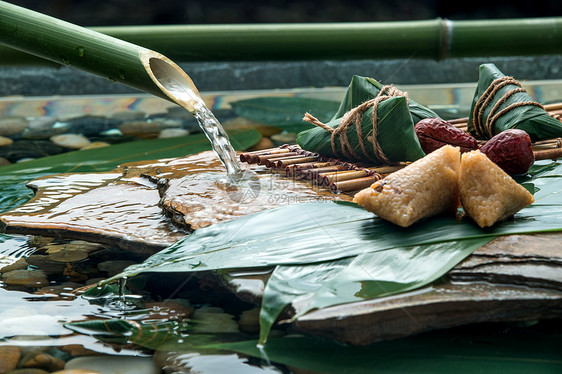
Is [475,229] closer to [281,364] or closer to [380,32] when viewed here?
[281,364]

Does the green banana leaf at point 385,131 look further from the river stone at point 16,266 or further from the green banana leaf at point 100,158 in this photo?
the river stone at point 16,266

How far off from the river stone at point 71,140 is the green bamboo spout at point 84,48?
148cm

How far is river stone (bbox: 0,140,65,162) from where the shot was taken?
2662mm

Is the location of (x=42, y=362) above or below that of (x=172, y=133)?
below

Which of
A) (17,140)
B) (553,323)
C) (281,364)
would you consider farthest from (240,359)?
(17,140)

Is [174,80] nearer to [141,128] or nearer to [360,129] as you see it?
[360,129]

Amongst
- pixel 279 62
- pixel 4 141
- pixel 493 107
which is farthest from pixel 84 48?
pixel 279 62

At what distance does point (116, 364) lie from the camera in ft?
3.66

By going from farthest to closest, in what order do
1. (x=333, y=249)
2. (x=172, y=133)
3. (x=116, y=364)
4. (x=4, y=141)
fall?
(x=172, y=133) < (x=4, y=141) < (x=333, y=249) < (x=116, y=364)

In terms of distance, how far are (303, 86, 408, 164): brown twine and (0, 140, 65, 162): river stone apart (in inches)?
52.8

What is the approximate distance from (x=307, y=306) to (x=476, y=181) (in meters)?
0.50

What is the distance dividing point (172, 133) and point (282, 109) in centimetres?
65

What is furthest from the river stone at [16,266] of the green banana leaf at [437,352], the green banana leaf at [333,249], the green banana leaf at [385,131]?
the green banana leaf at [385,131]

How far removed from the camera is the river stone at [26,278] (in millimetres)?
1428
